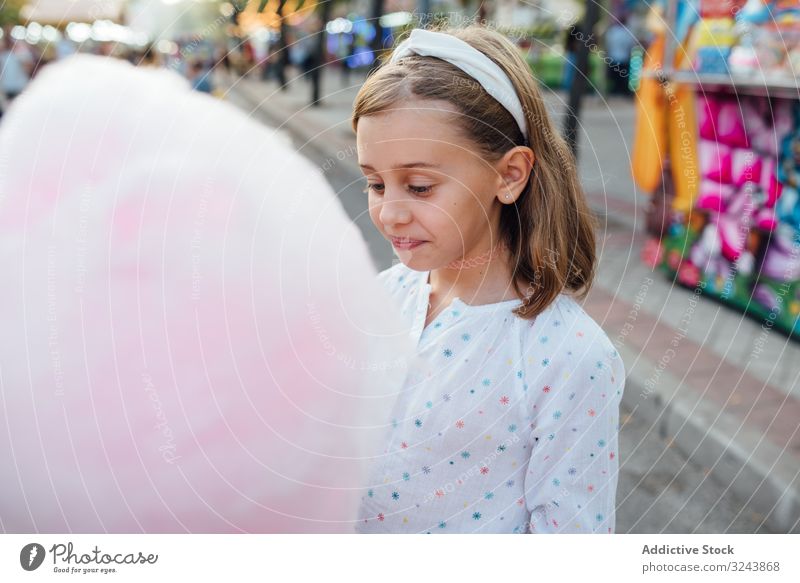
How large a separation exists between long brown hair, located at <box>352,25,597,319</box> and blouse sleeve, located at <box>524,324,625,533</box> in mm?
76

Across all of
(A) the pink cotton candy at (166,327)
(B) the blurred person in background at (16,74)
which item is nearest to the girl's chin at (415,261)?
(A) the pink cotton candy at (166,327)

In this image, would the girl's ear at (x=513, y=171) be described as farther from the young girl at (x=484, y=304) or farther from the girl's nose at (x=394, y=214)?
the girl's nose at (x=394, y=214)

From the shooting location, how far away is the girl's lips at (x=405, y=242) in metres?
0.73

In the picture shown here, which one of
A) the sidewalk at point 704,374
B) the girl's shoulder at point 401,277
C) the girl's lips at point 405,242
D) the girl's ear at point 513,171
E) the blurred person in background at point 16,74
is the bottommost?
the sidewalk at point 704,374

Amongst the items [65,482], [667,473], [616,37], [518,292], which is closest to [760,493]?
[667,473]

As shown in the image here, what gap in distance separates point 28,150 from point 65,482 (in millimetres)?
247

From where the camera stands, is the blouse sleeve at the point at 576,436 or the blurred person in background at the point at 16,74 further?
the blurred person in background at the point at 16,74

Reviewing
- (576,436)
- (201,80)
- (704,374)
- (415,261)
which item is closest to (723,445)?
(704,374)

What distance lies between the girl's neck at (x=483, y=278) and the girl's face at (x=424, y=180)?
0.18ft

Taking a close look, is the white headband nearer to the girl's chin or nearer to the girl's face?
the girl's face

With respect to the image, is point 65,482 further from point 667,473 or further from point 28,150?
point 667,473

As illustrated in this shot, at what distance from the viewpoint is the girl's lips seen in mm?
727

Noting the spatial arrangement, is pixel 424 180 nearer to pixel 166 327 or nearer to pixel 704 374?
pixel 166 327

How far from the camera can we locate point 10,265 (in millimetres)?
562
